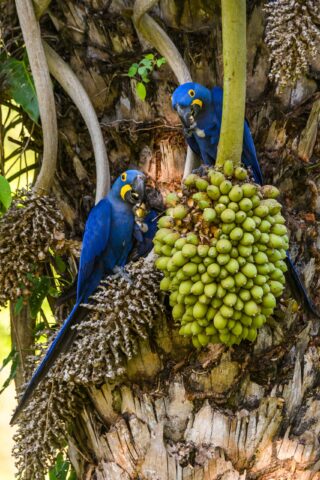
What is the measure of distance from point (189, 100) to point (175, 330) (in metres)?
0.70

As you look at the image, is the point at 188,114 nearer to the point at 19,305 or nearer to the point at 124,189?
the point at 124,189

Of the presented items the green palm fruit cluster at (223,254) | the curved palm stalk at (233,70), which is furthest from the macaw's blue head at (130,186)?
→ the curved palm stalk at (233,70)

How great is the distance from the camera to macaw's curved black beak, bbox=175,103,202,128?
7.50 feet

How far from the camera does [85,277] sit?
91.6 inches

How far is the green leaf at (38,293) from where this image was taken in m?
2.68

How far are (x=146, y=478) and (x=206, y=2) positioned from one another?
57.6 inches

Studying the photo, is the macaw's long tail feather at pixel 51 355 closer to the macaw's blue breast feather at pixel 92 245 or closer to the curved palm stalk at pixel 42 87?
the macaw's blue breast feather at pixel 92 245

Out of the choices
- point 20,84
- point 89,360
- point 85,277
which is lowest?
point 89,360

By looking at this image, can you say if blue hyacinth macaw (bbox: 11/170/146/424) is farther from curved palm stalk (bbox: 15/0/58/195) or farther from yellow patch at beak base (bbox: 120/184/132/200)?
curved palm stalk (bbox: 15/0/58/195)

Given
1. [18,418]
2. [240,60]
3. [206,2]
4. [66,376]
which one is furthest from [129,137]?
[18,418]

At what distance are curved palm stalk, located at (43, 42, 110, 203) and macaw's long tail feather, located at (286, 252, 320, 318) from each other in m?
0.63

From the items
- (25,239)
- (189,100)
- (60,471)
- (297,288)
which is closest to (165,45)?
(189,100)

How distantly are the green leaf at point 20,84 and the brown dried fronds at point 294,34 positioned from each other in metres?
0.91

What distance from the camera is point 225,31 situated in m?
1.82
